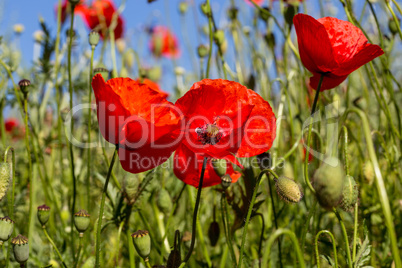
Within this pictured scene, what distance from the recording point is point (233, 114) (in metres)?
0.73

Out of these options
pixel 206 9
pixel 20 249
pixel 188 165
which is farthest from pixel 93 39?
pixel 20 249

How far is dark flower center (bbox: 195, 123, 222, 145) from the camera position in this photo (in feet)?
2.30

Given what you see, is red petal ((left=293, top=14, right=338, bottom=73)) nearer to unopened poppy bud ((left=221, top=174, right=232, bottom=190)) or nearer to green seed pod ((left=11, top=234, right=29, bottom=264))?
unopened poppy bud ((left=221, top=174, right=232, bottom=190))

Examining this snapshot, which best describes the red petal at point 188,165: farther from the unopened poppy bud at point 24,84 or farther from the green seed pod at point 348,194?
the unopened poppy bud at point 24,84

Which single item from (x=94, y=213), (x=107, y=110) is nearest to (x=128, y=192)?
→ (x=107, y=110)

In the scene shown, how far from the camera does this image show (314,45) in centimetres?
70

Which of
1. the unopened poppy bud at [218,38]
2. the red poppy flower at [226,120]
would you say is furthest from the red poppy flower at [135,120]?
the unopened poppy bud at [218,38]

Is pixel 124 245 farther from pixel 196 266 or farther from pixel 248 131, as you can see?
pixel 248 131

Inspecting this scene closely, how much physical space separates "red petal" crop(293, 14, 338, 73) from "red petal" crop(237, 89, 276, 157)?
0.12 meters

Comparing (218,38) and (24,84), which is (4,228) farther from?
(218,38)

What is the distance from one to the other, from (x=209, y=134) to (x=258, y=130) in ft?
0.32

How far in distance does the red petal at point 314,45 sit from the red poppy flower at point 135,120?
0.87ft

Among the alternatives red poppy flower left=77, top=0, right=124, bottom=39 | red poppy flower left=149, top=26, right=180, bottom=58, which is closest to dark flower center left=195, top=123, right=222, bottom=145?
red poppy flower left=77, top=0, right=124, bottom=39

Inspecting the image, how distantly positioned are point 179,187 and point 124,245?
25 cm
